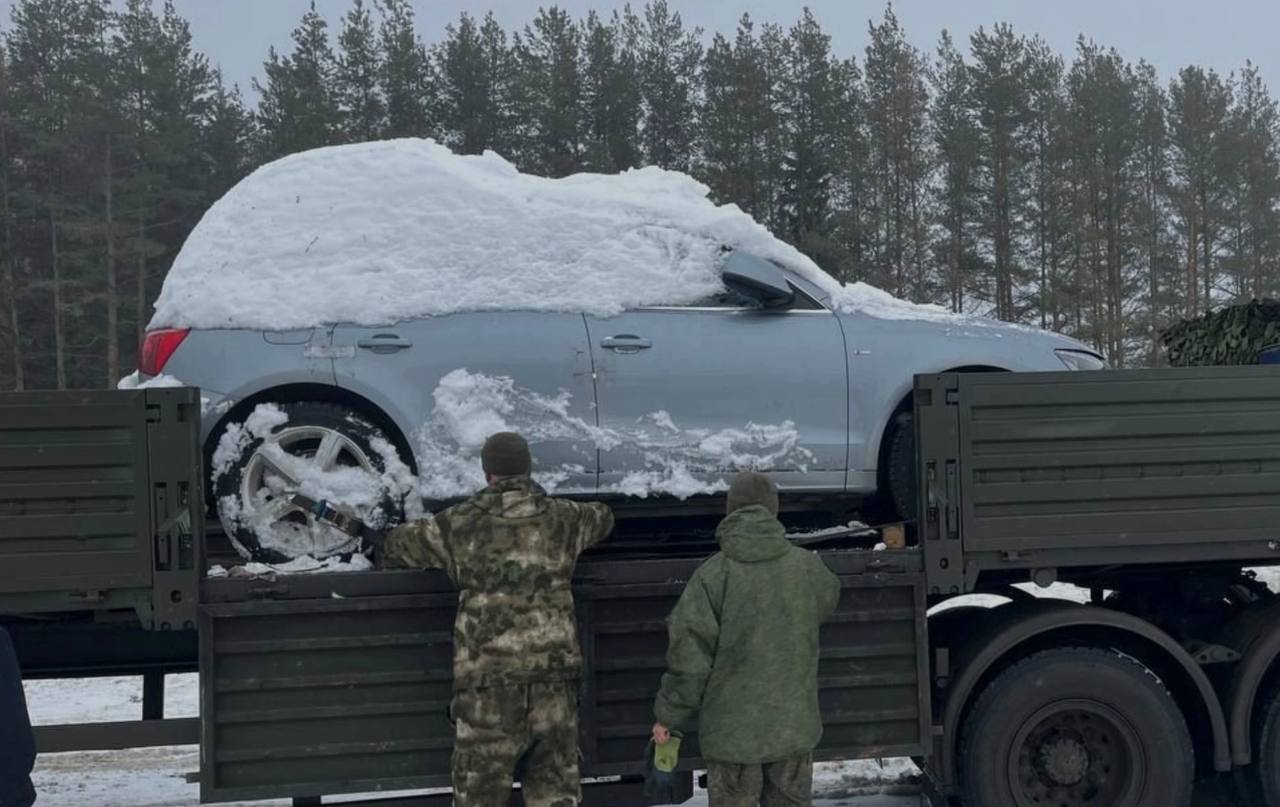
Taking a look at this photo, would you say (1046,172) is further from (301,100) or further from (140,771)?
(140,771)

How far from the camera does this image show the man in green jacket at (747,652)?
397 cm

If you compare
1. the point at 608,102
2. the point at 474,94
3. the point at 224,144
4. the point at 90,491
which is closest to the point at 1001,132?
the point at 608,102

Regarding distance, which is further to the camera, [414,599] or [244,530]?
[244,530]

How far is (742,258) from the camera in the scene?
5.33 meters

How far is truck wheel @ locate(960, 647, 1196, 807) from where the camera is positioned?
15.9ft

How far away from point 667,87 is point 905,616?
75.6 feet

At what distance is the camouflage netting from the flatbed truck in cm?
156

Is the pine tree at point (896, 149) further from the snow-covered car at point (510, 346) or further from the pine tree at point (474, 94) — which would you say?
the snow-covered car at point (510, 346)

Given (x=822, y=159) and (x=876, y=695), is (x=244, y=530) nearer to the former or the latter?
(x=876, y=695)

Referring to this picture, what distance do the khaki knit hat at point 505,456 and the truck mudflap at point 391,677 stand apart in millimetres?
540

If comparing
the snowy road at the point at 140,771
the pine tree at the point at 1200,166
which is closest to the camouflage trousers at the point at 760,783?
the snowy road at the point at 140,771

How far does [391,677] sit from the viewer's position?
4.39 meters

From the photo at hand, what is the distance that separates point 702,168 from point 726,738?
22.2 metres

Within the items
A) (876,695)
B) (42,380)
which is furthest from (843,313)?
(42,380)
